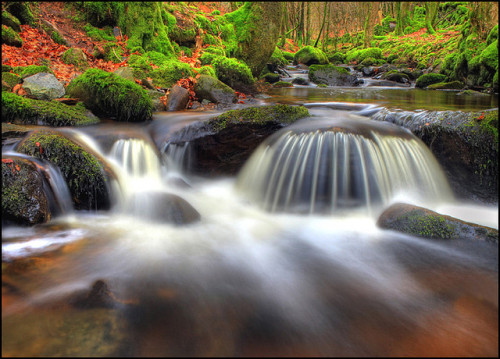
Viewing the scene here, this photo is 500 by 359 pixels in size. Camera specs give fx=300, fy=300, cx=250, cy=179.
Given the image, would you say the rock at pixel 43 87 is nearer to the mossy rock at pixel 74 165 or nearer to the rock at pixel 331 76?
the mossy rock at pixel 74 165

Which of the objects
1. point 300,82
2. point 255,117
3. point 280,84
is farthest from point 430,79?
point 255,117

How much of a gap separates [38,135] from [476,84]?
46.1 ft

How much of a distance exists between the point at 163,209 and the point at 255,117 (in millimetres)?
2326

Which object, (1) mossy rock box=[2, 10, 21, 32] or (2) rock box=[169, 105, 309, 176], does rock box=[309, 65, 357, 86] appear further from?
(1) mossy rock box=[2, 10, 21, 32]

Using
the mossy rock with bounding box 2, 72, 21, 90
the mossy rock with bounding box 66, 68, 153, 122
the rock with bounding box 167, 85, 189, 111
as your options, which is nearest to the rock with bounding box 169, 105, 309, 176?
the mossy rock with bounding box 66, 68, 153, 122

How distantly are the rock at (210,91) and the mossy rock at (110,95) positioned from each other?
2.12 meters

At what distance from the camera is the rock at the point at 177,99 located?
7.28 meters

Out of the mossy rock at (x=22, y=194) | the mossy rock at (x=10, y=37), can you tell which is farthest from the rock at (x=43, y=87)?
the mossy rock at (x=22, y=194)

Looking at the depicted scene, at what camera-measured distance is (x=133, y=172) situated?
4.79m

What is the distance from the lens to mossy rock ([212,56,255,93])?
32.5 ft

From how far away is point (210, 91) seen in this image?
8.01 meters

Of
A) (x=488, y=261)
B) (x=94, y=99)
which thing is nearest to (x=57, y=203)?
(x=94, y=99)

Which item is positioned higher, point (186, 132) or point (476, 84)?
point (476, 84)

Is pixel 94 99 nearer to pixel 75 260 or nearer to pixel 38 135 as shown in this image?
pixel 38 135
